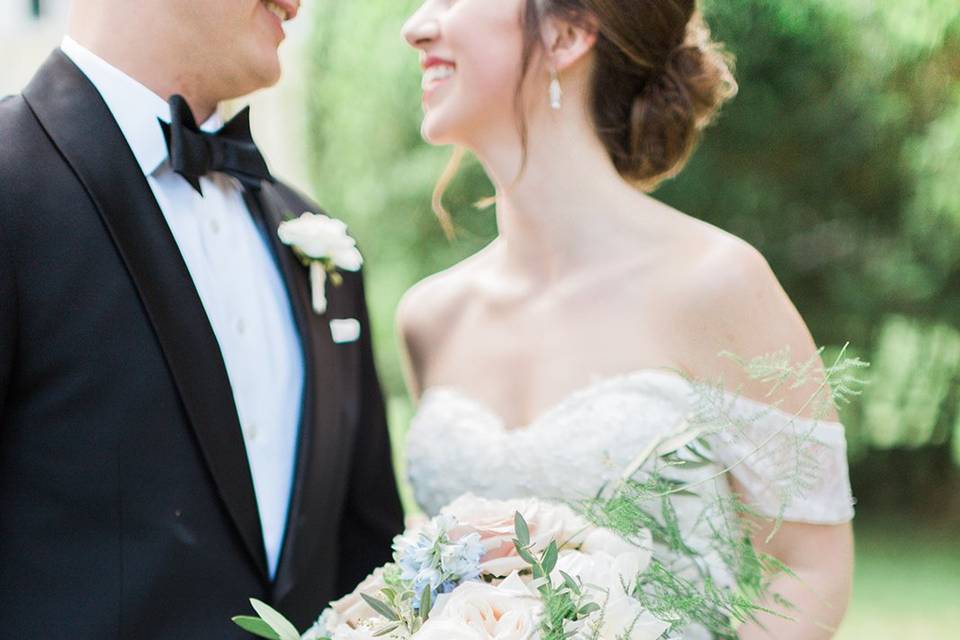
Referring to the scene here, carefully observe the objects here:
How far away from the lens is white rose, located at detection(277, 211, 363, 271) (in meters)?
2.67

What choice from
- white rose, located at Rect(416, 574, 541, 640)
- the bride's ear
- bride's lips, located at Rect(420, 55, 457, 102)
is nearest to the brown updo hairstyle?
the bride's ear

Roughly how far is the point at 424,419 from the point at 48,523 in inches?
46.5

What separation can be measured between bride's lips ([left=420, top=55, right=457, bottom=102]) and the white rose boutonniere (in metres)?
0.54

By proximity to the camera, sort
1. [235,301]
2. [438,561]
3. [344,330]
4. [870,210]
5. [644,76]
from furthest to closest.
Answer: [870,210], [644,76], [344,330], [235,301], [438,561]

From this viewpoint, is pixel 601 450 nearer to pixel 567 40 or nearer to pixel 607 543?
pixel 607 543

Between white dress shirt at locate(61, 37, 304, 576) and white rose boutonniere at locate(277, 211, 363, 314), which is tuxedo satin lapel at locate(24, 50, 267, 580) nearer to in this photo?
white dress shirt at locate(61, 37, 304, 576)

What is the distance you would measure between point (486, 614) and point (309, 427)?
919mm

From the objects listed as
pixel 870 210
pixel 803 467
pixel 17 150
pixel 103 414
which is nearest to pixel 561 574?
pixel 803 467

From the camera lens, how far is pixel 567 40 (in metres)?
3.03

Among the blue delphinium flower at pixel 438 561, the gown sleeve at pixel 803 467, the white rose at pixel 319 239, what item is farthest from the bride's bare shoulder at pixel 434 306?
the blue delphinium flower at pixel 438 561

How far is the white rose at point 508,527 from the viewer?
69.9 inches

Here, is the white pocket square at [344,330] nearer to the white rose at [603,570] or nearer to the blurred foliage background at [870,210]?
the white rose at [603,570]

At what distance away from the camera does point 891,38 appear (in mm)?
8172

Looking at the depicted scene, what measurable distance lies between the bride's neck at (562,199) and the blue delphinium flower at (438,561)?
136 centimetres
